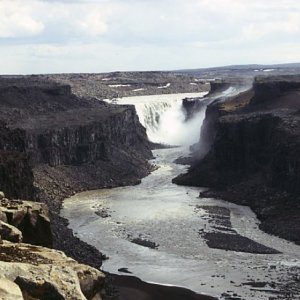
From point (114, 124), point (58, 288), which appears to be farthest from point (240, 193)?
point (58, 288)

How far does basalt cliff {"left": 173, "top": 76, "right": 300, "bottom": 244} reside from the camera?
78.8 meters

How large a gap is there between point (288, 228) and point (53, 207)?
98.8 ft

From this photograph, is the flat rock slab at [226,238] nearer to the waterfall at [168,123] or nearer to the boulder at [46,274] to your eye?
the boulder at [46,274]

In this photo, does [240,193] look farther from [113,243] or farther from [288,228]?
[113,243]

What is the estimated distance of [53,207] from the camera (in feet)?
265

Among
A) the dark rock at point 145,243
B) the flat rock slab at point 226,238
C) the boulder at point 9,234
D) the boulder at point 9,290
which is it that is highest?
the boulder at point 9,290

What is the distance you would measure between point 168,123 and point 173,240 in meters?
105

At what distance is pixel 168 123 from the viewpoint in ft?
556

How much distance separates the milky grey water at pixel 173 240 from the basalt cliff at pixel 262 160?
2.80m

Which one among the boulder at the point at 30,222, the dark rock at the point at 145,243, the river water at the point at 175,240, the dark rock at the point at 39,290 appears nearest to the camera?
the dark rock at the point at 39,290

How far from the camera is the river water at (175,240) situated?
52.3 metres

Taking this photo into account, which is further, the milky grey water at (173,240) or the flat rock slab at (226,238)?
the flat rock slab at (226,238)

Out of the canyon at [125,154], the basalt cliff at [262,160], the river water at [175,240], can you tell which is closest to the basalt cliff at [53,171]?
the canyon at [125,154]

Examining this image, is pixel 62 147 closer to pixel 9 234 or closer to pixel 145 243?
pixel 145 243
